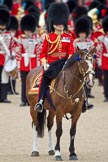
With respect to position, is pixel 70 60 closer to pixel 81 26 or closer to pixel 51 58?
pixel 51 58

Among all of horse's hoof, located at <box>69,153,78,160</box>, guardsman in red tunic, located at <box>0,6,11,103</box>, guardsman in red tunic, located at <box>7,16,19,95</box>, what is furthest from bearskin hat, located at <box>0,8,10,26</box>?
horse's hoof, located at <box>69,153,78,160</box>

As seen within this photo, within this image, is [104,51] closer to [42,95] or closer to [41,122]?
[41,122]

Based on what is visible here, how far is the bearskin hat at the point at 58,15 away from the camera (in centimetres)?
1241

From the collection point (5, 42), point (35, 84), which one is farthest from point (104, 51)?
point (35, 84)

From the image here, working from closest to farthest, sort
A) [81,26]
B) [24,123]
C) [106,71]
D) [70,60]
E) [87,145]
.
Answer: [70,60]
[87,145]
[24,123]
[106,71]
[81,26]

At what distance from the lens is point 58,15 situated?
1262 centimetres

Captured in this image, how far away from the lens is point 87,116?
16.0 meters

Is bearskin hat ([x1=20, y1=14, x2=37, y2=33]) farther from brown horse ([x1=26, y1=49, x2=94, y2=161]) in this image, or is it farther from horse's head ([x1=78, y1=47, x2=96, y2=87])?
horse's head ([x1=78, y1=47, x2=96, y2=87])

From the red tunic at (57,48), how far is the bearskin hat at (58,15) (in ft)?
1.26

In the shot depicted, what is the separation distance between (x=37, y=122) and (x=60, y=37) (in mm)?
1037

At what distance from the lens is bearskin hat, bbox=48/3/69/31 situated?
12406 mm

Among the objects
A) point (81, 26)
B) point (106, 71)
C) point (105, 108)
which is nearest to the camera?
point (105, 108)

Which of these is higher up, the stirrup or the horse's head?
the horse's head

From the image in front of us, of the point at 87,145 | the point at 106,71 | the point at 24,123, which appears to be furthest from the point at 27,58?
the point at 87,145
